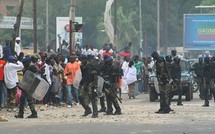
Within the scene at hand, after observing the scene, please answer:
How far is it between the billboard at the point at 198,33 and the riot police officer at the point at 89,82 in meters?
41.2

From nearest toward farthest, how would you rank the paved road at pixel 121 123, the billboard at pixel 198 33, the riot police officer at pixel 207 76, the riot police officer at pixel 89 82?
the paved road at pixel 121 123 → the riot police officer at pixel 89 82 → the riot police officer at pixel 207 76 → the billboard at pixel 198 33

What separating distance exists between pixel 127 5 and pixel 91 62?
214 feet

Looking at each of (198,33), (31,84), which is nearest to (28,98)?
(31,84)

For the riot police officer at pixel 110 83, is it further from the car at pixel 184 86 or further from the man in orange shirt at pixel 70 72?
the car at pixel 184 86

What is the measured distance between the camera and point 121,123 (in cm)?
1952

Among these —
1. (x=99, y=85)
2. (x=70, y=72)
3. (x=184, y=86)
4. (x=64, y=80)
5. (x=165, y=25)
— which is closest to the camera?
(x=99, y=85)

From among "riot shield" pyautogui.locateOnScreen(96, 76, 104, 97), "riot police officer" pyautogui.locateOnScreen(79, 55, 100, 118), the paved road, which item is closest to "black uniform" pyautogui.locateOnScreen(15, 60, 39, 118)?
the paved road

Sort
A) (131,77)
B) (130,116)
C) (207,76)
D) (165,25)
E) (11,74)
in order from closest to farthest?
(130,116), (11,74), (207,76), (131,77), (165,25)

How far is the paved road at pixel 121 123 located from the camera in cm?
1753

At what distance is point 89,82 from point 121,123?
9.22 ft

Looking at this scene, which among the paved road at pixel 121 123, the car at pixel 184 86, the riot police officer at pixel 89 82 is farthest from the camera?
the car at pixel 184 86

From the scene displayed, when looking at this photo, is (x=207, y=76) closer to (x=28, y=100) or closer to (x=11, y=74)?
(x=11, y=74)

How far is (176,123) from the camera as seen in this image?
63.7ft

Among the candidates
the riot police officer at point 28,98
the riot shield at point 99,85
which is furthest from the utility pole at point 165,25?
the riot police officer at point 28,98
